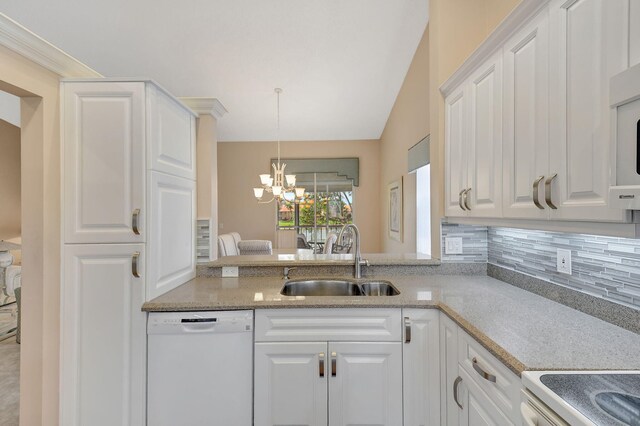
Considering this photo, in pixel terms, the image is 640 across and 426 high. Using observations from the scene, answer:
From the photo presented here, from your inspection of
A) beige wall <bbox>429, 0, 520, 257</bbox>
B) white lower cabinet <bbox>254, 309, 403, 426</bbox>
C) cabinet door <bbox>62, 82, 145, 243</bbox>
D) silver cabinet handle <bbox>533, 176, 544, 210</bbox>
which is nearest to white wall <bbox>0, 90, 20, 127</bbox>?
cabinet door <bbox>62, 82, 145, 243</bbox>

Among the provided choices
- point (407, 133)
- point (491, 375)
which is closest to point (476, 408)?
point (491, 375)

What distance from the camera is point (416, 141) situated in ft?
12.8

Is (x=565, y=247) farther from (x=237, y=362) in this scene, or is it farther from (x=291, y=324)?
(x=237, y=362)

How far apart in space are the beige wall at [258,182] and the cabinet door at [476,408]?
203 inches

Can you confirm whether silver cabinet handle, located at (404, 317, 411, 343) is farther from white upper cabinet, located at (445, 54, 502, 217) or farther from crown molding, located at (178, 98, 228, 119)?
crown molding, located at (178, 98, 228, 119)

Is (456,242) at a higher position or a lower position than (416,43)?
lower

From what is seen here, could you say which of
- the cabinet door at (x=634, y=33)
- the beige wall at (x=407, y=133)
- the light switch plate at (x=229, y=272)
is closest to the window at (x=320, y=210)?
the beige wall at (x=407, y=133)

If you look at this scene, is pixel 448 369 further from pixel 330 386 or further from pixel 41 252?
pixel 41 252

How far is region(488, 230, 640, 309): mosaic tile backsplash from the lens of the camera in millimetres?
1064

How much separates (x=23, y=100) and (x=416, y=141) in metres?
3.70

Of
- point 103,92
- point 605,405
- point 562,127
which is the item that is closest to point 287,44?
point 103,92

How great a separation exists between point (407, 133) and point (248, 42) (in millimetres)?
2445

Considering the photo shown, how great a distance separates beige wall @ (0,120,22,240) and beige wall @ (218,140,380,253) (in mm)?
3166

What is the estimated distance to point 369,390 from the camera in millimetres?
1465
